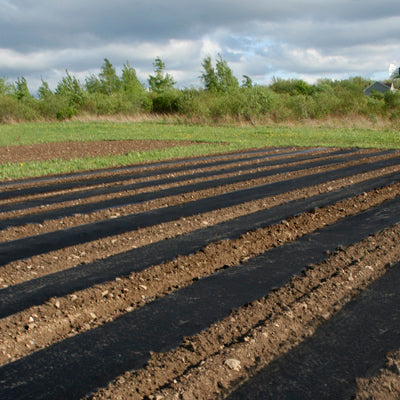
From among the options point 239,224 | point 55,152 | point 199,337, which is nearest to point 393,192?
point 239,224

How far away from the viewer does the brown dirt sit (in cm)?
1648

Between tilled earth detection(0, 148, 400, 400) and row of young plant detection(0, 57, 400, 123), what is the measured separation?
27349 mm

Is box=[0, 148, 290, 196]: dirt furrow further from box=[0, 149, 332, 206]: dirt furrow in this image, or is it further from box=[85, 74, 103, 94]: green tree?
box=[85, 74, 103, 94]: green tree

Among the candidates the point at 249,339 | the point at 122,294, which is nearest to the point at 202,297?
the point at 122,294

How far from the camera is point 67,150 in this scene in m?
18.8

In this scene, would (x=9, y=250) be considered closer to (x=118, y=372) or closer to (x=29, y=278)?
(x=29, y=278)

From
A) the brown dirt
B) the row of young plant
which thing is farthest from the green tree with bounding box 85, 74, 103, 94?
the brown dirt

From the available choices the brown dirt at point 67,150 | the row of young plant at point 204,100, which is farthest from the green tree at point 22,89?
the brown dirt at point 67,150

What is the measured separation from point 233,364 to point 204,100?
3647cm

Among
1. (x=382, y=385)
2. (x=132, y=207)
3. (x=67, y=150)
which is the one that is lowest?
(x=382, y=385)

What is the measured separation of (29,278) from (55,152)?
1417 centimetres

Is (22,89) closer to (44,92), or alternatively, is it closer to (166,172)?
(44,92)

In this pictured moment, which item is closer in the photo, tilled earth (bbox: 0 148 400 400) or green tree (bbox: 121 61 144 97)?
tilled earth (bbox: 0 148 400 400)

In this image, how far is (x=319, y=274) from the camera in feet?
15.0
